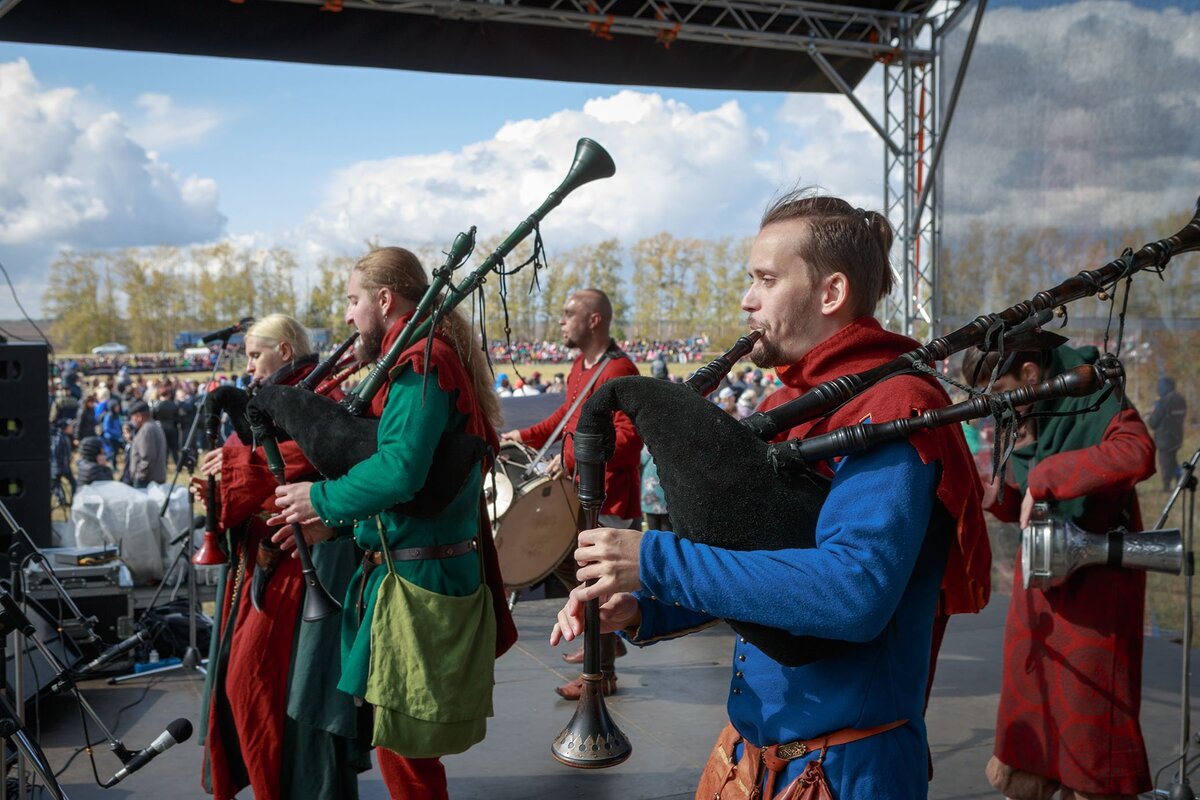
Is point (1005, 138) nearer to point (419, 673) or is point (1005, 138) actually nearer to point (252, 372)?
point (252, 372)

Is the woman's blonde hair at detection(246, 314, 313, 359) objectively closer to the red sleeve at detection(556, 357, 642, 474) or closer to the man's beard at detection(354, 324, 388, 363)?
the man's beard at detection(354, 324, 388, 363)

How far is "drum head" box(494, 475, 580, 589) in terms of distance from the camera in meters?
5.00

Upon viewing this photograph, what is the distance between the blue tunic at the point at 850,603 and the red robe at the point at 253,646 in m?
1.90

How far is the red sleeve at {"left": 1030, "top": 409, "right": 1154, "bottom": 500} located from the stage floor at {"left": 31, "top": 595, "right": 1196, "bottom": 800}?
55.3 inches

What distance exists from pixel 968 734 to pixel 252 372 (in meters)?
3.39

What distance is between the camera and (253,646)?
2.99m

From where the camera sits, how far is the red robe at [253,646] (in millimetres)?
2963

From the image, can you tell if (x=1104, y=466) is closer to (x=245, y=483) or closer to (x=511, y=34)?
(x=245, y=483)

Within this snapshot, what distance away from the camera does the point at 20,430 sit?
4961 mm

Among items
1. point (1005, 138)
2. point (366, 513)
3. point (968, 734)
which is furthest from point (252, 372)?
point (1005, 138)

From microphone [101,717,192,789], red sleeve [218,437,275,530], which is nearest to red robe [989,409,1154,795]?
red sleeve [218,437,275,530]

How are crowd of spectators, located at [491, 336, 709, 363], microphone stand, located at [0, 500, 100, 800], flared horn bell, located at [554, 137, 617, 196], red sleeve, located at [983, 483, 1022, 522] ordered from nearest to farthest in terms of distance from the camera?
flared horn bell, located at [554, 137, 617, 196] < microphone stand, located at [0, 500, 100, 800] < red sleeve, located at [983, 483, 1022, 522] < crowd of spectators, located at [491, 336, 709, 363]

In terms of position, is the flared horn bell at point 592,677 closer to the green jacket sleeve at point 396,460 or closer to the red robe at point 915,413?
the red robe at point 915,413

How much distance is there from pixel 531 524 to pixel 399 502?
2.42 meters
